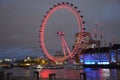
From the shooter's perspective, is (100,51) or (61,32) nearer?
(61,32)

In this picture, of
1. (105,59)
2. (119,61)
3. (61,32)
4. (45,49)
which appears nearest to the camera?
(45,49)

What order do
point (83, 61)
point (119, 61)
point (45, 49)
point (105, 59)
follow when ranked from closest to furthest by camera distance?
point (45, 49) → point (119, 61) → point (105, 59) → point (83, 61)

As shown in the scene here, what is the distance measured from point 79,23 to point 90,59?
7533 cm

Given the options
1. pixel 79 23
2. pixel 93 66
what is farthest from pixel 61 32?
pixel 93 66

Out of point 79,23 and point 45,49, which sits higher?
point 79,23

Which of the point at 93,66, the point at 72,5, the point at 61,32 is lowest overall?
the point at 93,66

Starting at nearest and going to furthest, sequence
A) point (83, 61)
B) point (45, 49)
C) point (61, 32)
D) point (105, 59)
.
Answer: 1. point (45, 49)
2. point (61, 32)
3. point (105, 59)
4. point (83, 61)

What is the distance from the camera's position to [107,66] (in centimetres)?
13738

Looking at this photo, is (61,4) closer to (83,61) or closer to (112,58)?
(112,58)

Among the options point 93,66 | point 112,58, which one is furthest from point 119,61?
point 93,66

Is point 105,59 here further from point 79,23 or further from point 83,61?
point 79,23

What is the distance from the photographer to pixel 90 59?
152 meters

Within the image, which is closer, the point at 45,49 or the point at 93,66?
the point at 45,49

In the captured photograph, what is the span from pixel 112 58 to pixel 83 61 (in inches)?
777
